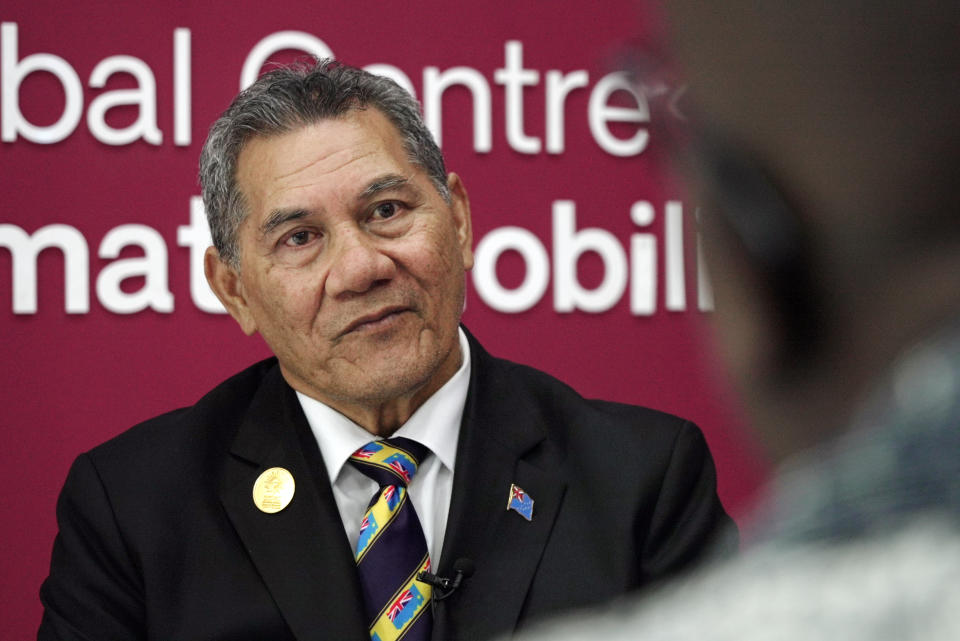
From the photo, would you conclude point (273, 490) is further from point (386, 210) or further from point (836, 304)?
point (836, 304)

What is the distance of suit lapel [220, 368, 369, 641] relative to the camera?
80.0 inches

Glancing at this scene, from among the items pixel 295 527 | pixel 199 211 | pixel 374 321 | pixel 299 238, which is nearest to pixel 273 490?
pixel 295 527

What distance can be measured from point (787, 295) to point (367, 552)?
1688mm

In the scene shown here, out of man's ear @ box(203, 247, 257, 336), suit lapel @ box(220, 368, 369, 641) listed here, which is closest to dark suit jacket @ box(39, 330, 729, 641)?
suit lapel @ box(220, 368, 369, 641)

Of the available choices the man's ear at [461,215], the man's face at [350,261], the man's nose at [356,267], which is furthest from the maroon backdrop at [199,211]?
the man's nose at [356,267]

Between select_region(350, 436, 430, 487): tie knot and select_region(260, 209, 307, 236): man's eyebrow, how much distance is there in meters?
0.44

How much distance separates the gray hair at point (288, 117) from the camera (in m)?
2.24

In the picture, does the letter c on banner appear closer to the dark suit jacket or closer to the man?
the man

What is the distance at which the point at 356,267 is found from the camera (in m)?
2.14

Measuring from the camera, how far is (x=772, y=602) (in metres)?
0.40

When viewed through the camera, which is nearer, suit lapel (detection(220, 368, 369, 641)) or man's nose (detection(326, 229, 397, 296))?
suit lapel (detection(220, 368, 369, 641))

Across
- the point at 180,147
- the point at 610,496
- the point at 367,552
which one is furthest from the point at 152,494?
the point at 180,147

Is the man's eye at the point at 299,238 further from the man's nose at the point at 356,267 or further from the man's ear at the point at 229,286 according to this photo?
the man's ear at the point at 229,286

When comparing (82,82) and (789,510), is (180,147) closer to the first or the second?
(82,82)
